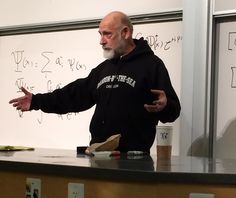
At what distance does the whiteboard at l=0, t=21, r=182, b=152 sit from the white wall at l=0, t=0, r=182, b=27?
9cm

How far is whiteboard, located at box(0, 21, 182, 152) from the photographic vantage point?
9.32ft

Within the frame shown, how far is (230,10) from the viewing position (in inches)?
92.0

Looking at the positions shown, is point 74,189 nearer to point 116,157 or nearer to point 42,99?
point 116,157

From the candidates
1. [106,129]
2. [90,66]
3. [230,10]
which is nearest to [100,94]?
[106,129]

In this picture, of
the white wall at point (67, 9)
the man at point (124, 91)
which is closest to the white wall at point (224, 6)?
the white wall at point (67, 9)

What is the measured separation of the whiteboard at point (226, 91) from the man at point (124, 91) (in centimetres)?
36

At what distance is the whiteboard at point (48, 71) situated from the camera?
9.32 feet

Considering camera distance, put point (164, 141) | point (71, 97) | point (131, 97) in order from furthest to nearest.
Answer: point (71, 97)
point (131, 97)
point (164, 141)

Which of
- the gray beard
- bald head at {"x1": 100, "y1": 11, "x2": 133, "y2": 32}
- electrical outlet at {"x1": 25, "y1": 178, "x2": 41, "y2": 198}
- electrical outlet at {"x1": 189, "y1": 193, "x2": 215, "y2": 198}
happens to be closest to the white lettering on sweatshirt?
the gray beard

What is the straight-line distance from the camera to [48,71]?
9.87 ft

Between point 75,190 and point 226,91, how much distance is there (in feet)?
3.97

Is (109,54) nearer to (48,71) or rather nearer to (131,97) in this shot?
(131,97)

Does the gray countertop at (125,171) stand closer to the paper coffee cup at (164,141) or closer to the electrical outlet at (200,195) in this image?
the electrical outlet at (200,195)

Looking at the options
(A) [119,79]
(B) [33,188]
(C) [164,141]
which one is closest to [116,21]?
(A) [119,79]
